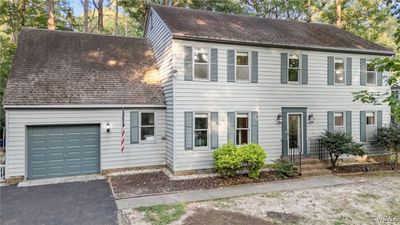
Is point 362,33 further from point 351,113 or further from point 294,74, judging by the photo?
point 294,74

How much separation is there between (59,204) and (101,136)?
354 centimetres

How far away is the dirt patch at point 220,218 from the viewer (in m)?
6.10

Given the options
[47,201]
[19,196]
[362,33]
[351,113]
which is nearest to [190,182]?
[47,201]

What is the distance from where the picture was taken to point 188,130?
10.3 metres

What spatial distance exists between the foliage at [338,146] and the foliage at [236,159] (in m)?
3.39

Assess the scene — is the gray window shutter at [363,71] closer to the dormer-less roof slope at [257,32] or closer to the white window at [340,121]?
the dormer-less roof slope at [257,32]

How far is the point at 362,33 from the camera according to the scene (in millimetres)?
21453

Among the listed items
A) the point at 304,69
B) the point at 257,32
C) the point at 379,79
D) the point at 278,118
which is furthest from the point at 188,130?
the point at 379,79

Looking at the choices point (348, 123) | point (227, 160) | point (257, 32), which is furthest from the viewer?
point (348, 123)

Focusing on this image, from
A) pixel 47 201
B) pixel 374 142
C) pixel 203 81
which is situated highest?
pixel 203 81

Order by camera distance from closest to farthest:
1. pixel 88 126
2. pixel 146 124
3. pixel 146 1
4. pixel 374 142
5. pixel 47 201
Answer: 1. pixel 47 201
2. pixel 88 126
3. pixel 146 124
4. pixel 374 142
5. pixel 146 1

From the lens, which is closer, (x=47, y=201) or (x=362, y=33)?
(x=47, y=201)

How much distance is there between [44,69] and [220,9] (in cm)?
1530

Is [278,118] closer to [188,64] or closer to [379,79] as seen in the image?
[188,64]
